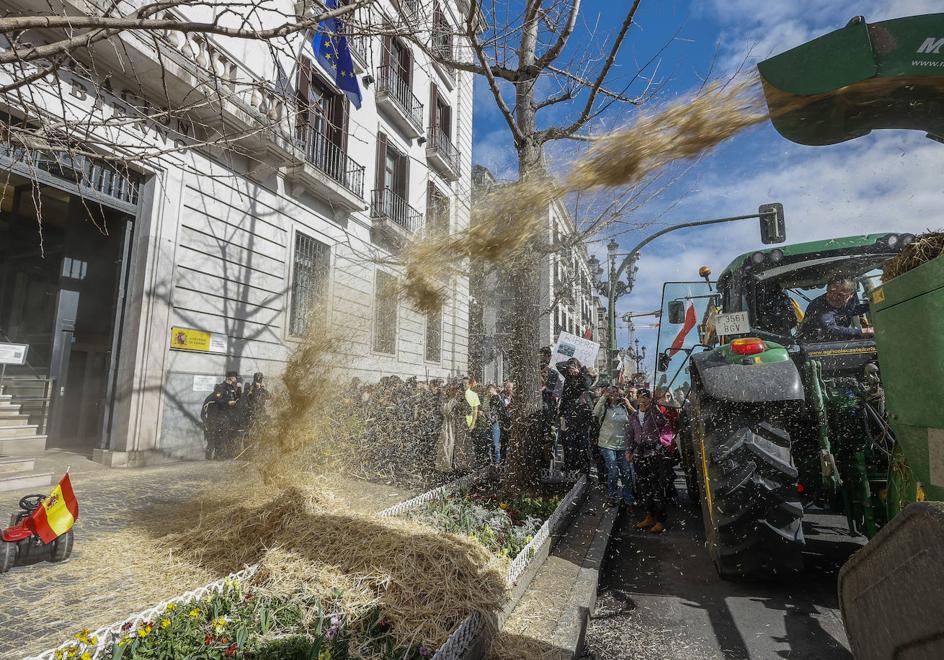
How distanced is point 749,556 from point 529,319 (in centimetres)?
341

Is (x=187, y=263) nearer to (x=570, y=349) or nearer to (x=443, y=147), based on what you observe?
(x=570, y=349)

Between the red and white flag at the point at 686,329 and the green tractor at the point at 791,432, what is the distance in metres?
2.19

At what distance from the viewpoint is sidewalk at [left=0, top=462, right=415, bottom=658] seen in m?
2.89

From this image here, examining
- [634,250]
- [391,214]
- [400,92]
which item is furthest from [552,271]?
[400,92]

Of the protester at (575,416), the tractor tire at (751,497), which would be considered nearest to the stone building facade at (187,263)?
the protester at (575,416)

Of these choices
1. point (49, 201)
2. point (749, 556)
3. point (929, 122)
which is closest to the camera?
point (929, 122)

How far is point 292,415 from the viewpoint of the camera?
6203mm

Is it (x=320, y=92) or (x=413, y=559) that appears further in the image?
(x=320, y=92)

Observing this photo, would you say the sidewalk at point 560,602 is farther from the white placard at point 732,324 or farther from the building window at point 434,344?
the building window at point 434,344

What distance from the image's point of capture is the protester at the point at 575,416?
27.8 ft

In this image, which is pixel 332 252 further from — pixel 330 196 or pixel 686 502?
pixel 686 502

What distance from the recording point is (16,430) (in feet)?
24.9

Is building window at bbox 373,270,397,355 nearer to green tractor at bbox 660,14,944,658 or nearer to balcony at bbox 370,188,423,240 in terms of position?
balcony at bbox 370,188,423,240

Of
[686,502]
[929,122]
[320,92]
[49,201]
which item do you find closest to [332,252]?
[320,92]
